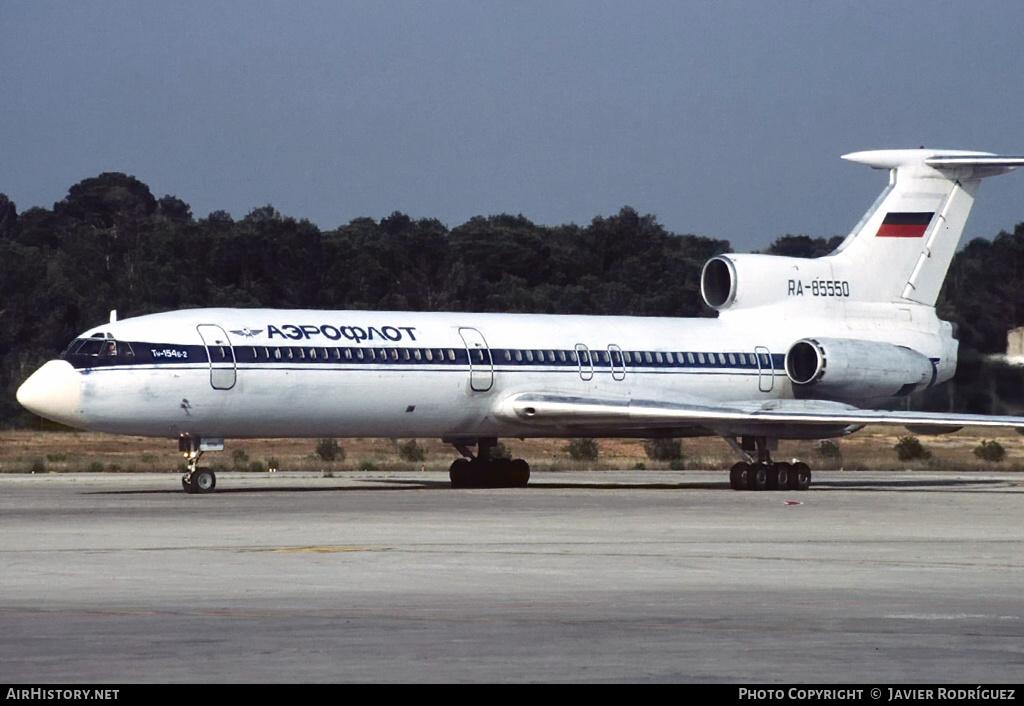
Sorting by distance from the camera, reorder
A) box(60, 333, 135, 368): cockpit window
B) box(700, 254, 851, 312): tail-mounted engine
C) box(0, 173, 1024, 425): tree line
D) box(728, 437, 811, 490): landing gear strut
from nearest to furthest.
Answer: box(60, 333, 135, 368): cockpit window < box(728, 437, 811, 490): landing gear strut < box(700, 254, 851, 312): tail-mounted engine < box(0, 173, 1024, 425): tree line

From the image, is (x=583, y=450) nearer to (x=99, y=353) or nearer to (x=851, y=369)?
(x=851, y=369)

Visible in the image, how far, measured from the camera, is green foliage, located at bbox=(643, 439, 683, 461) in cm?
5525

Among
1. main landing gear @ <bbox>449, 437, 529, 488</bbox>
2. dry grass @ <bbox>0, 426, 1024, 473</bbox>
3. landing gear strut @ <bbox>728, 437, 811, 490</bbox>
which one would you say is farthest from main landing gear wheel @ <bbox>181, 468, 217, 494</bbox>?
dry grass @ <bbox>0, 426, 1024, 473</bbox>

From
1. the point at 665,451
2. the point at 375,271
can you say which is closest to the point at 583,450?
the point at 665,451

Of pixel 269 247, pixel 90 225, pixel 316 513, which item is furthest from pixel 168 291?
pixel 316 513

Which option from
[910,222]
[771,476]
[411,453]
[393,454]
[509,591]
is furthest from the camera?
[393,454]

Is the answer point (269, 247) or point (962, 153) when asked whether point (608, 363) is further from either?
point (269, 247)

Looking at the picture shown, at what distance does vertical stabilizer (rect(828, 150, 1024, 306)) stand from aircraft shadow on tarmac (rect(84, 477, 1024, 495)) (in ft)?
15.2

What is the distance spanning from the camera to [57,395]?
32.0 metres

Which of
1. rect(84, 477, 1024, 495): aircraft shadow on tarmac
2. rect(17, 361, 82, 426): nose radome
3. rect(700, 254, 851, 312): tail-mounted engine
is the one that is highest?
rect(700, 254, 851, 312): tail-mounted engine

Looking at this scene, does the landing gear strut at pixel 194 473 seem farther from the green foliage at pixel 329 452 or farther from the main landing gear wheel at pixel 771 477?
the green foliage at pixel 329 452

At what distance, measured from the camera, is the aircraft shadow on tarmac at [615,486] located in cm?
3419

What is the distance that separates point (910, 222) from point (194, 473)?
18452 mm

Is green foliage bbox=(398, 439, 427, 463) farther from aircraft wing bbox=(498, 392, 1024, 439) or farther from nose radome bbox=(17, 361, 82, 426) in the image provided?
nose radome bbox=(17, 361, 82, 426)
